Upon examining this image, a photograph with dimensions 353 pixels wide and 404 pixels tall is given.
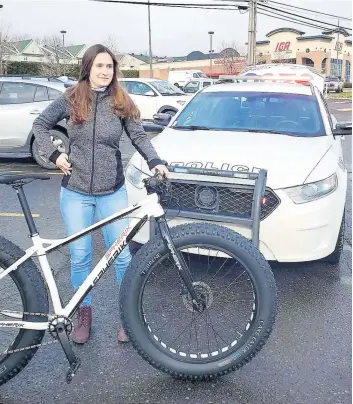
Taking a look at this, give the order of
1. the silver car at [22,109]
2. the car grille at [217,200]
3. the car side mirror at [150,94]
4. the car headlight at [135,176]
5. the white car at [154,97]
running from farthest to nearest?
1. the car side mirror at [150,94]
2. the white car at [154,97]
3. the silver car at [22,109]
4. the car headlight at [135,176]
5. the car grille at [217,200]

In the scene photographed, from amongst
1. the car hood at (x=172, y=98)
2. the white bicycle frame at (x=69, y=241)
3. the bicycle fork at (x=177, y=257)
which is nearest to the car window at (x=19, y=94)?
the car hood at (x=172, y=98)

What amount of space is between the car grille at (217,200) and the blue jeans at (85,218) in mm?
632

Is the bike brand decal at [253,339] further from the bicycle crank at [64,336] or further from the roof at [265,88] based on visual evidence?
the roof at [265,88]

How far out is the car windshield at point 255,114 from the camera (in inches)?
190

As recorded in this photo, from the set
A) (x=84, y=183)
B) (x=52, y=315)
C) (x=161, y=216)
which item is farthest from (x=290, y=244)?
(x=52, y=315)

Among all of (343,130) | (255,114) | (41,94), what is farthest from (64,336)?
(41,94)

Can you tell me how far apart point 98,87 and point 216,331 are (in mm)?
1655

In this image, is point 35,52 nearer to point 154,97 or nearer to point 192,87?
point 192,87

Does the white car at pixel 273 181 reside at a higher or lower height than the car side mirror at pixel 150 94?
lower

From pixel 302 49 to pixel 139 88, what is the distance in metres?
51.9

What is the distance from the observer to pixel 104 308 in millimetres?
3484

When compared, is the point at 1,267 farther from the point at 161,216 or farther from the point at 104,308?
the point at 104,308

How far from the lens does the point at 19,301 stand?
252cm

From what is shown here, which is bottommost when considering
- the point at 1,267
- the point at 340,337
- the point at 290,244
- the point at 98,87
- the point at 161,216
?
the point at 340,337
